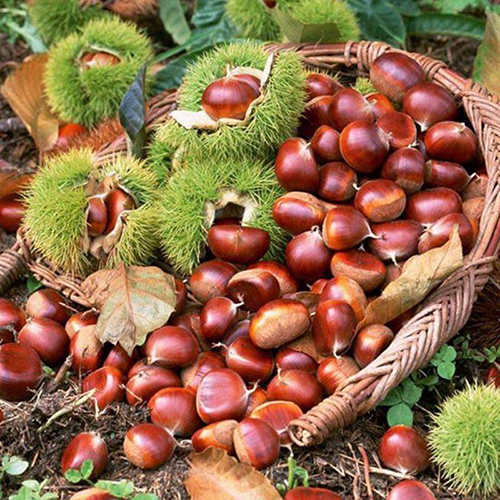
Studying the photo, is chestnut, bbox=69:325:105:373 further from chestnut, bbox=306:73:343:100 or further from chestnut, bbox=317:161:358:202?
chestnut, bbox=306:73:343:100

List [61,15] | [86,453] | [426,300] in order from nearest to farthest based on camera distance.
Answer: [86,453], [426,300], [61,15]

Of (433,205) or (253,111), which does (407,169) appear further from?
(253,111)

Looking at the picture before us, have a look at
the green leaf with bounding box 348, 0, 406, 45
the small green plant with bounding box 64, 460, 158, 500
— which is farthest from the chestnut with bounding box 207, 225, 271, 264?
the green leaf with bounding box 348, 0, 406, 45

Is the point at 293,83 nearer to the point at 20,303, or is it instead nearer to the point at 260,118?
the point at 260,118

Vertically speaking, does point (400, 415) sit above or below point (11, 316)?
above

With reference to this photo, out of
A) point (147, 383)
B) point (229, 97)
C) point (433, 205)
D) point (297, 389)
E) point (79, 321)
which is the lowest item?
point (79, 321)

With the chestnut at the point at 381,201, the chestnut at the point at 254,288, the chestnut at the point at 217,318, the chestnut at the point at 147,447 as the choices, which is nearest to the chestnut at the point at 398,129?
the chestnut at the point at 381,201

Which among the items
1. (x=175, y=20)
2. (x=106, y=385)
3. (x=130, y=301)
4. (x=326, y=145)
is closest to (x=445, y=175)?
(x=326, y=145)
